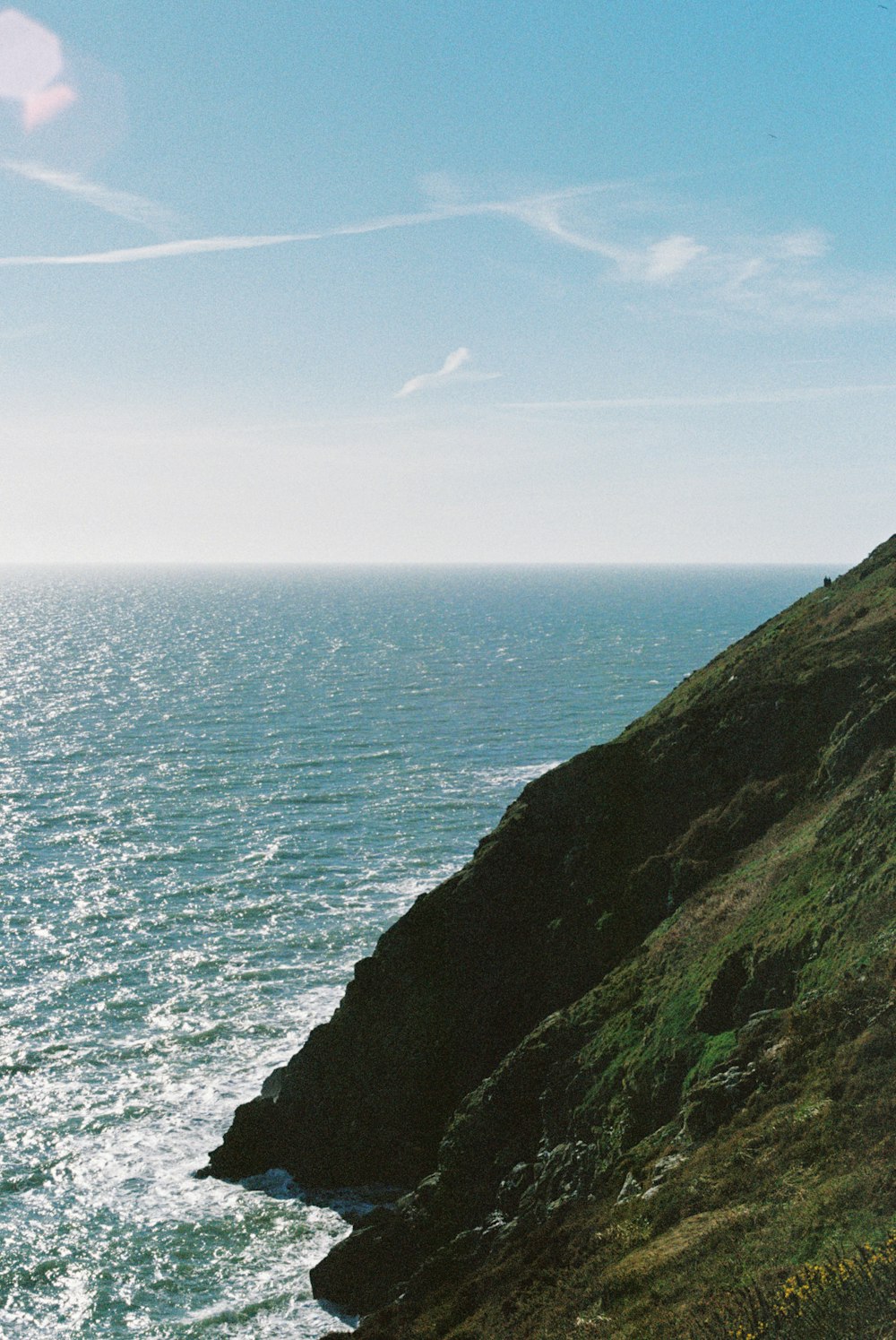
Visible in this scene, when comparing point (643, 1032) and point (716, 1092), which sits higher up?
point (716, 1092)

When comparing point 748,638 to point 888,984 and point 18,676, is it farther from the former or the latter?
point 18,676

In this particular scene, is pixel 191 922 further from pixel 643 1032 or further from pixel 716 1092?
pixel 716 1092

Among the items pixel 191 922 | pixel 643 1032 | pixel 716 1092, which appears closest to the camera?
pixel 716 1092

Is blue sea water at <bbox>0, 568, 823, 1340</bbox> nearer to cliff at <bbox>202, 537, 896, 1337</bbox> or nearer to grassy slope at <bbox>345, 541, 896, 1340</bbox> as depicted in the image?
cliff at <bbox>202, 537, 896, 1337</bbox>

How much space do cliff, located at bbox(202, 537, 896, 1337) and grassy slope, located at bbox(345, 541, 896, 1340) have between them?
70 millimetres

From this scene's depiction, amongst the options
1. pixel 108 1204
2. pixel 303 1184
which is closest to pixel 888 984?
pixel 303 1184

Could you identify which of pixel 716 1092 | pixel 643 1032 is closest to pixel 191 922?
pixel 643 1032

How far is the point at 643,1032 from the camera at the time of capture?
2448 centimetres

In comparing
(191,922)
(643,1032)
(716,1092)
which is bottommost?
(191,922)

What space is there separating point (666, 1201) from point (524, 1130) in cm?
842

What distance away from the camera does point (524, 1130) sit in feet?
83.4

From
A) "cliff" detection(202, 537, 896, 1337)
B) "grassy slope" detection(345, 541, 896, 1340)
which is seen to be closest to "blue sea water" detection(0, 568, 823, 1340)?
"cliff" detection(202, 537, 896, 1337)

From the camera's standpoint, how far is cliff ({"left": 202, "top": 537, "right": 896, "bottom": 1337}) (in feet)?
54.2

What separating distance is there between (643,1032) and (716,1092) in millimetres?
5024
